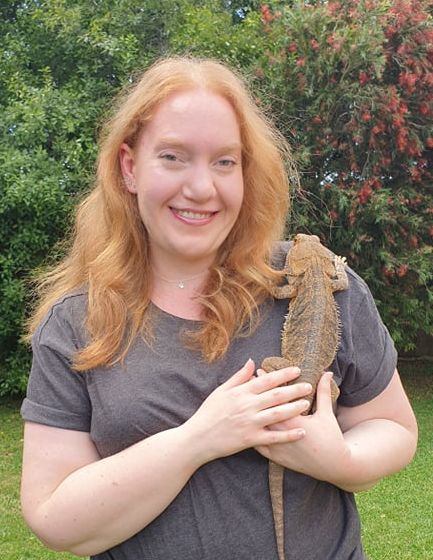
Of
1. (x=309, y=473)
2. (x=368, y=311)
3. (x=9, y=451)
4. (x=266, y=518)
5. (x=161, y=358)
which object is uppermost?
(x=368, y=311)

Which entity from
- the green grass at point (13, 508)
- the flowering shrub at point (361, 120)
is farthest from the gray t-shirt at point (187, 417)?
the flowering shrub at point (361, 120)

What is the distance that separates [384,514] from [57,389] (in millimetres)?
5559

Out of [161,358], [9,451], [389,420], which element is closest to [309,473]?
[389,420]

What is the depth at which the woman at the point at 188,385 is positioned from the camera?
1921 millimetres

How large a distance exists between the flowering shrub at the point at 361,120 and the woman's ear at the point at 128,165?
6.72m

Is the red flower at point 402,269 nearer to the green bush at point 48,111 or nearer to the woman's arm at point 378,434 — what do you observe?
the green bush at point 48,111

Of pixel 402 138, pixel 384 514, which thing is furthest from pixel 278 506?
pixel 402 138

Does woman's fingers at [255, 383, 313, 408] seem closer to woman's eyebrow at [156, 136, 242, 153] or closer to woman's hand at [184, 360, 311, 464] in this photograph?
woman's hand at [184, 360, 311, 464]

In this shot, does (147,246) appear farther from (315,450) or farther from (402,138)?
(402,138)

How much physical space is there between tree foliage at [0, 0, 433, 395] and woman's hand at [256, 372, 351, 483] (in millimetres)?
6953

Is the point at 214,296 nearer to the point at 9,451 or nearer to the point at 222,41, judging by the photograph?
the point at 9,451

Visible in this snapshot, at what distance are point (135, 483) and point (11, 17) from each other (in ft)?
34.5

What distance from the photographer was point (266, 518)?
6.52ft

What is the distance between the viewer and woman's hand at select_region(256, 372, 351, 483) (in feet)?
6.37
